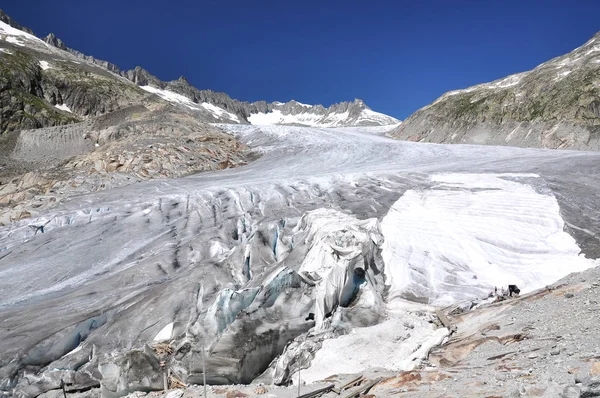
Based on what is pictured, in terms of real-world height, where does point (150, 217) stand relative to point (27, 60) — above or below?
below

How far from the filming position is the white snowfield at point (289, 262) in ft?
25.5

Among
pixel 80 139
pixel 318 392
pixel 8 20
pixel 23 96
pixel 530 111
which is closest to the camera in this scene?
pixel 318 392

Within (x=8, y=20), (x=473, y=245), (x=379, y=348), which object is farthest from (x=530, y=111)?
(x=8, y=20)

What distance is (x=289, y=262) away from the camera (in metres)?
10.6

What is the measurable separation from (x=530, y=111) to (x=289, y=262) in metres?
39.6

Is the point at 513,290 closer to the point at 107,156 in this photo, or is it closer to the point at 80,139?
the point at 107,156

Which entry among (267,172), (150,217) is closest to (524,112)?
(267,172)

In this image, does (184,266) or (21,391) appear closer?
(21,391)

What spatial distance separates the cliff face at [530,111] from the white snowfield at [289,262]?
1795 centimetres

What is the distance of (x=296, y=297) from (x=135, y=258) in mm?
7119

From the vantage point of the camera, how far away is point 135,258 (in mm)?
13188

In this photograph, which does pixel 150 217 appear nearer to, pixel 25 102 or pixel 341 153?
pixel 341 153

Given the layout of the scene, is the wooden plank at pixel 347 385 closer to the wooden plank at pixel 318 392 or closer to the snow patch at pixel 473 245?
the wooden plank at pixel 318 392

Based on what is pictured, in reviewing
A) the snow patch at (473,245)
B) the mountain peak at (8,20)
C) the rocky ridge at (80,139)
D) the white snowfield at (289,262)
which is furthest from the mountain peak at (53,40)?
the snow patch at (473,245)
